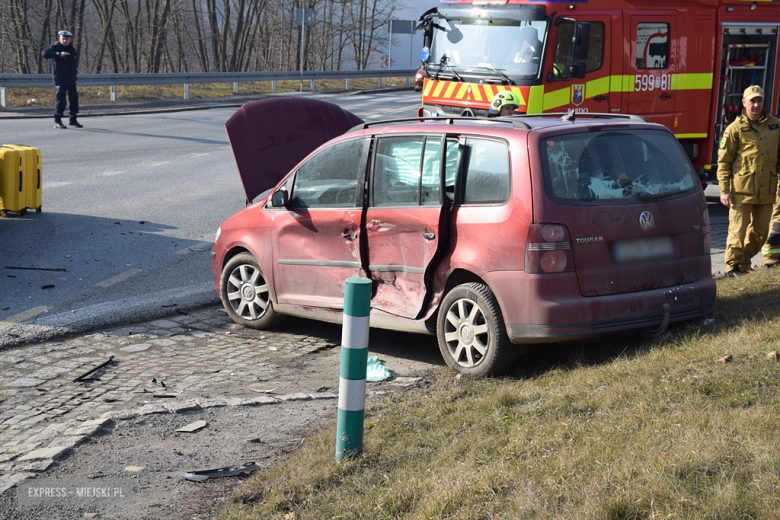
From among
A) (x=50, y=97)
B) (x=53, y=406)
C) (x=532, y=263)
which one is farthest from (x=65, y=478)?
(x=50, y=97)

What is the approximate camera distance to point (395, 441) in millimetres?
3998

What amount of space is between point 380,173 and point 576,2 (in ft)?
21.1

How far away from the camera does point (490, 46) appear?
37.4ft

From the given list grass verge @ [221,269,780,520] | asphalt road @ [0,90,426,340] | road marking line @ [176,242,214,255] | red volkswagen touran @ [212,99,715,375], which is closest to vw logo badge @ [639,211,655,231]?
red volkswagen touran @ [212,99,715,375]

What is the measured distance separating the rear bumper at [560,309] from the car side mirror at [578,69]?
652 centimetres

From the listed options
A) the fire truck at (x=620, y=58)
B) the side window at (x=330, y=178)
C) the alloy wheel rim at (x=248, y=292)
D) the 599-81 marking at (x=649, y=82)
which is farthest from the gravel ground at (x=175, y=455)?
the 599-81 marking at (x=649, y=82)

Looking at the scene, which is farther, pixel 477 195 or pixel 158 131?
pixel 158 131

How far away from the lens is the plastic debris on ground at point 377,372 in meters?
5.35

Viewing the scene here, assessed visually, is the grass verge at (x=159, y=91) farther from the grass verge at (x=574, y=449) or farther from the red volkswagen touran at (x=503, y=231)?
the grass verge at (x=574, y=449)

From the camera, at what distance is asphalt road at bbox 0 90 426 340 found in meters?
6.96

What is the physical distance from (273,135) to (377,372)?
160 inches

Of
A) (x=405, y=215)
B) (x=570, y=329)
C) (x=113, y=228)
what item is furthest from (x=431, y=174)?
(x=113, y=228)

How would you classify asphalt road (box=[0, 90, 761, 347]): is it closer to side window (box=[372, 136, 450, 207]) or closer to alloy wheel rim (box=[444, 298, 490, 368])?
side window (box=[372, 136, 450, 207])

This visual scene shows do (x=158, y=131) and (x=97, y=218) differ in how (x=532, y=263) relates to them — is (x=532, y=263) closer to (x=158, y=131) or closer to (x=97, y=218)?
(x=97, y=218)
